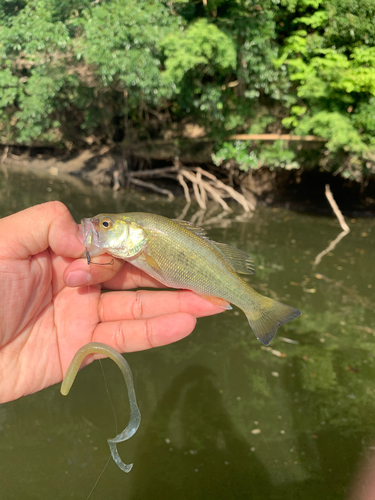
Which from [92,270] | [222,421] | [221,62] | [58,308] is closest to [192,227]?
[92,270]

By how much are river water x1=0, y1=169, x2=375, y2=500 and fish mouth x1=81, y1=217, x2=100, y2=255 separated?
1800 millimetres

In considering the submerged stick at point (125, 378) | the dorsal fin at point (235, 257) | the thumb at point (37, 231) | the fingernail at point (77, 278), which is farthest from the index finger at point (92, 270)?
the dorsal fin at point (235, 257)

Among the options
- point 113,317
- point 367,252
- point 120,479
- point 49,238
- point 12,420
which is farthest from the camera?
point 367,252

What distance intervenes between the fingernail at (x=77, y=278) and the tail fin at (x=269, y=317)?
84 cm

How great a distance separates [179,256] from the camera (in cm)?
183

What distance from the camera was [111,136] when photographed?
41.6 ft

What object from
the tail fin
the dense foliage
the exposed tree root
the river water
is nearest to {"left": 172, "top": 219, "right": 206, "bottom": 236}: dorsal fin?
the tail fin

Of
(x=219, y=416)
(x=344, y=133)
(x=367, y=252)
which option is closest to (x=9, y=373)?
(x=219, y=416)

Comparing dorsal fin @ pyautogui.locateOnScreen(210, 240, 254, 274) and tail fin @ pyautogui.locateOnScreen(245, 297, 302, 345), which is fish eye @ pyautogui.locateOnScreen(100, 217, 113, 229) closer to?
dorsal fin @ pyautogui.locateOnScreen(210, 240, 254, 274)

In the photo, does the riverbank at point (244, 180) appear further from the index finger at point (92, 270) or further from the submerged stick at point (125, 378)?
the submerged stick at point (125, 378)

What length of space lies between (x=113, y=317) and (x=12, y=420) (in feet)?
→ 5.42

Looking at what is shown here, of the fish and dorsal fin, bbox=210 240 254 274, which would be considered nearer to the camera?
the fish

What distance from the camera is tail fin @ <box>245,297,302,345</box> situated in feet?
6.07

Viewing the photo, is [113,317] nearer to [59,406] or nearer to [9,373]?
[9,373]
